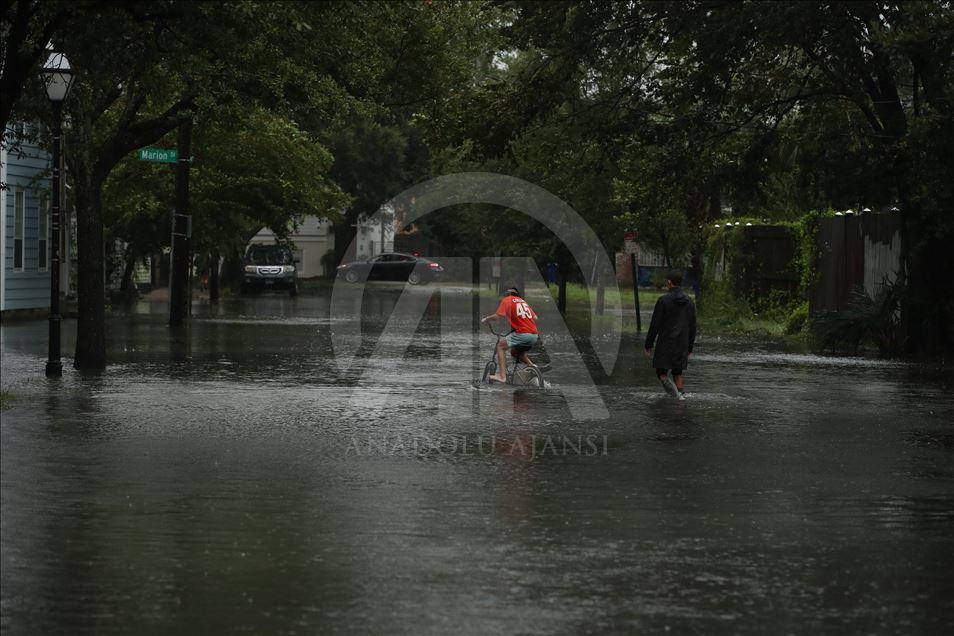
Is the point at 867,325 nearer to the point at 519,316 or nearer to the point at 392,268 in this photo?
the point at 519,316

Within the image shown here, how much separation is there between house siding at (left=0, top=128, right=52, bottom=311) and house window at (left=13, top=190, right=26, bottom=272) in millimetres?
97

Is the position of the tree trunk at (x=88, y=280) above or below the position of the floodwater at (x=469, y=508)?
above

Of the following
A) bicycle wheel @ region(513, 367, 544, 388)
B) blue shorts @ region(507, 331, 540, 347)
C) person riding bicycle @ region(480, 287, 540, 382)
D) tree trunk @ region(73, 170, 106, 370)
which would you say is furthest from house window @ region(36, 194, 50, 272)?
blue shorts @ region(507, 331, 540, 347)

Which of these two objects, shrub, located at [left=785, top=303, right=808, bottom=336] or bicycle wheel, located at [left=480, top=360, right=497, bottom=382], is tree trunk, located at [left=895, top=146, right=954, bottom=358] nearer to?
shrub, located at [left=785, top=303, right=808, bottom=336]

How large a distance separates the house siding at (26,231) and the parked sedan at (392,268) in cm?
3967

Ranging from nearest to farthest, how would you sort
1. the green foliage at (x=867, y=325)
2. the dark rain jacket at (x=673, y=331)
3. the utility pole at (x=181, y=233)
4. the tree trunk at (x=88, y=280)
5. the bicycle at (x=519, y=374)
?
the dark rain jacket at (x=673, y=331) < the bicycle at (x=519, y=374) < the tree trunk at (x=88, y=280) < the green foliage at (x=867, y=325) < the utility pole at (x=181, y=233)

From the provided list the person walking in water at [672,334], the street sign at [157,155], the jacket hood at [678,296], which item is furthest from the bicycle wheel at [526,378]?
the street sign at [157,155]

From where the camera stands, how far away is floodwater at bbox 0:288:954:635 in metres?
6.89

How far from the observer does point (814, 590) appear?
734 cm

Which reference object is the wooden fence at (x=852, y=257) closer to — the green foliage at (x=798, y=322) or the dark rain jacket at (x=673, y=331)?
the green foliage at (x=798, y=322)

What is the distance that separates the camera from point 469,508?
9.61 meters

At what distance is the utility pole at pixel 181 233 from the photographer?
103 feet

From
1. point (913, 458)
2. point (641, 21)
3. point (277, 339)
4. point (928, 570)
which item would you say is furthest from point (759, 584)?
point (277, 339)

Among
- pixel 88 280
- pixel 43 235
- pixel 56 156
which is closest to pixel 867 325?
pixel 88 280
